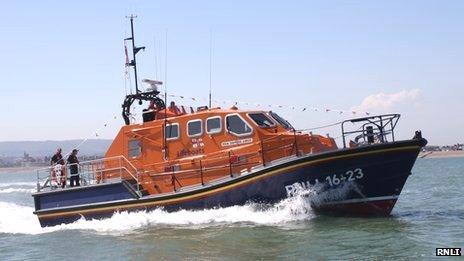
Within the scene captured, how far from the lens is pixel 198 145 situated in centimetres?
1292

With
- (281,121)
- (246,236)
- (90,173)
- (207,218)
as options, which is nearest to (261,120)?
(281,121)

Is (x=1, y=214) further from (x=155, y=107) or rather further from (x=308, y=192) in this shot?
(x=308, y=192)

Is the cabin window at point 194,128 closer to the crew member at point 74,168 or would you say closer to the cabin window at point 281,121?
the cabin window at point 281,121

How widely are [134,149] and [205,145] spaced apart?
6.74ft

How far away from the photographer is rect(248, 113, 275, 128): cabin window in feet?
41.1

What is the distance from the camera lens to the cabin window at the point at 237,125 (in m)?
12.4

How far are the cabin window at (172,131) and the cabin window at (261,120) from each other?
1.87 meters

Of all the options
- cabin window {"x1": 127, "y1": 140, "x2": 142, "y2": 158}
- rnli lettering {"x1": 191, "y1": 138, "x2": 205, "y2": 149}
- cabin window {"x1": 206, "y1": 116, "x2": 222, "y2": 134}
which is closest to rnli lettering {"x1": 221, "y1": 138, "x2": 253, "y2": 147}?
cabin window {"x1": 206, "y1": 116, "x2": 222, "y2": 134}

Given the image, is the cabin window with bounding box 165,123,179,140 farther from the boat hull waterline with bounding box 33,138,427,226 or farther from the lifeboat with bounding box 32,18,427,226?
the boat hull waterline with bounding box 33,138,427,226

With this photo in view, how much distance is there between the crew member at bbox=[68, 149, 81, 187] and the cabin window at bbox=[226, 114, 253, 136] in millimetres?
4313

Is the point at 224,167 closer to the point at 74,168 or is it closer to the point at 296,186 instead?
the point at 296,186

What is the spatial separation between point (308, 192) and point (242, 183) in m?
1.42

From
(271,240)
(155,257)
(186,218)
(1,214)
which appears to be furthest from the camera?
(1,214)

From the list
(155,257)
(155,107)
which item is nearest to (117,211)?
(155,107)
